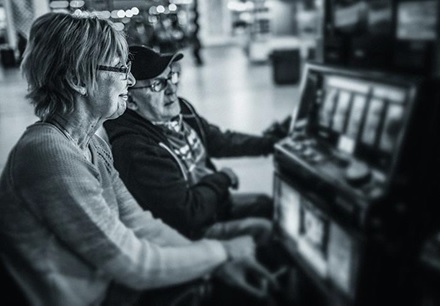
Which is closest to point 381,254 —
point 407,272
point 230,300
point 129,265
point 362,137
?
point 407,272

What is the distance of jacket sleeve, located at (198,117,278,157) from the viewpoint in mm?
2398

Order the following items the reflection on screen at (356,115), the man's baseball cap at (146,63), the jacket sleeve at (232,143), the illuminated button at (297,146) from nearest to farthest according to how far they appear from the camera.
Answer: the reflection on screen at (356,115), the illuminated button at (297,146), the man's baseball cap at (146,63), the jacket sleeve at (232,143)

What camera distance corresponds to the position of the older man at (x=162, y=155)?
5.94 ft

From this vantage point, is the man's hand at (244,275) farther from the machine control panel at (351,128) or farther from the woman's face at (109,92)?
the woman's face at (109,92)

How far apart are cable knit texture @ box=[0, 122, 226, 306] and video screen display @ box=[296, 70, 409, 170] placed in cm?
69

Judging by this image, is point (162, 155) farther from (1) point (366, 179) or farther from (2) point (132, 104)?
(1) point (366, 179)

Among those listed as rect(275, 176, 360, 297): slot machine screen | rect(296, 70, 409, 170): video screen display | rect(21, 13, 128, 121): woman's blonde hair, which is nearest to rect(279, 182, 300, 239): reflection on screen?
rect(275, 176, 360, 297): slot machine screen

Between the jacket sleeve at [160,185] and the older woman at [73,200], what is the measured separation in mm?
297

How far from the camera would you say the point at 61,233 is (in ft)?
4.06

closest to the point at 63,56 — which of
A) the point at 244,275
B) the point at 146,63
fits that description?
the point at 146,63

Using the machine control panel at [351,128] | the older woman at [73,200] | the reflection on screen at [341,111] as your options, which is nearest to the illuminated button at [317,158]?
the machine control panel at [351,128]

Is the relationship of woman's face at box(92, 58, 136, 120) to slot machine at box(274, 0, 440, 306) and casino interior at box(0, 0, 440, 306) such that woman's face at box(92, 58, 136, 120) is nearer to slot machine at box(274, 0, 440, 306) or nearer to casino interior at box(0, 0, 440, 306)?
casino interior at box(0, 0, 440, 306)

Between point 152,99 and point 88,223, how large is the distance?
800 millimetres

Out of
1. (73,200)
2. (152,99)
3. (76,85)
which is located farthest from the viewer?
(152,99)
